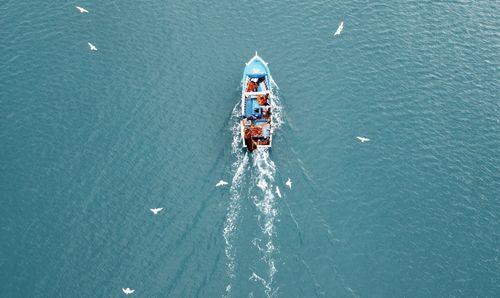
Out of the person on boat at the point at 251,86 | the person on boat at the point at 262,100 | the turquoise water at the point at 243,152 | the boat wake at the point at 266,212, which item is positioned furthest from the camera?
the person on boat at the point at 251,86

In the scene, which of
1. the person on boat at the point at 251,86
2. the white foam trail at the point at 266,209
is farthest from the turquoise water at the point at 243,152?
the person on boat at the point at 251,86

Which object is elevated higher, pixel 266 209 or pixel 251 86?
pixel 251 86

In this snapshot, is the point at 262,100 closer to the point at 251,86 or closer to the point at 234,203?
the point at 251,86

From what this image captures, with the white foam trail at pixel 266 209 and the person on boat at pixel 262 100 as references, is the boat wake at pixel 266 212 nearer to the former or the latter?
the white foam trail at pixel 266 209

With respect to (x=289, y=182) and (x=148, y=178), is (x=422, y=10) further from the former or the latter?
(x=148, y=178)

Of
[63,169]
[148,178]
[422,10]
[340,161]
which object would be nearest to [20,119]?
[63,169]

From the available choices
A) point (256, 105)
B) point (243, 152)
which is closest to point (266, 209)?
point (243, 152)
